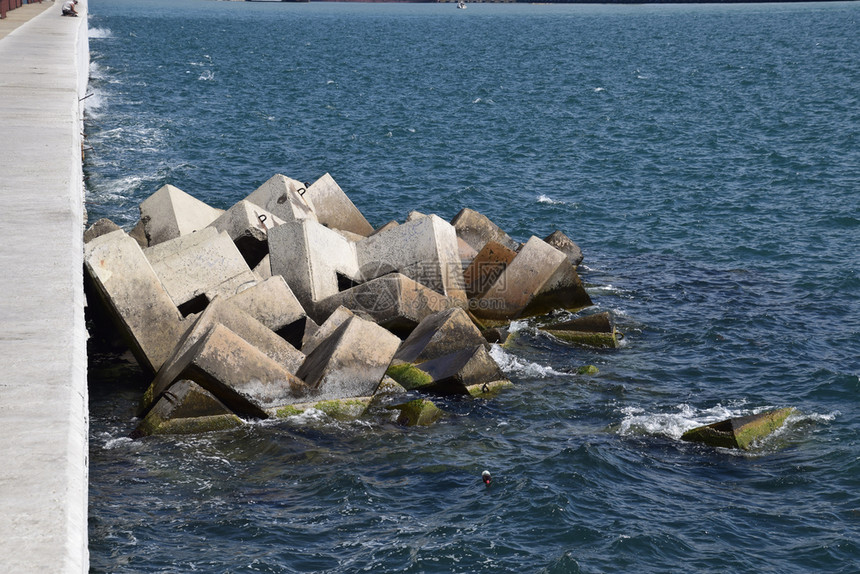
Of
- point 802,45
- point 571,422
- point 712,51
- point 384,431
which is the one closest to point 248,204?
point 384,431

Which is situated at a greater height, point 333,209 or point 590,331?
point 333,209

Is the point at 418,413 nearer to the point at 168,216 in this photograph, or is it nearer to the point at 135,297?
the point at 135,297

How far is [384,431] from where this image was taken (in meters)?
11.5

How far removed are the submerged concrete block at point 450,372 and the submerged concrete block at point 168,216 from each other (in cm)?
553

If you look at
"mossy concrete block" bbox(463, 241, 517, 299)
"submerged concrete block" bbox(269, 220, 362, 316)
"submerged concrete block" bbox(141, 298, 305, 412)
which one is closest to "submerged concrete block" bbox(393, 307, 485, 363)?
"submerged concrete block" bbox(141, 298, 305, 412)

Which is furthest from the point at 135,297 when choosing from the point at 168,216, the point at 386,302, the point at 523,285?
the point at 523,285

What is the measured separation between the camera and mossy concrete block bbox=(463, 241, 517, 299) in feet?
52.7

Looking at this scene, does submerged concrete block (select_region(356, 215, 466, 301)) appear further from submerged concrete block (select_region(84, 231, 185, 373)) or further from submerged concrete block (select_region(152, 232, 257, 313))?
submerged concrete block (select_region(84, 231, 185, 373))

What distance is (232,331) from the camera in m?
11.8

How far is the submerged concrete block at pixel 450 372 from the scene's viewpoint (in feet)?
40.8

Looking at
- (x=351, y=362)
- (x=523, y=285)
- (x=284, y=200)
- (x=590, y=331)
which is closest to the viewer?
(x=351, y=362)

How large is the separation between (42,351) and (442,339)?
5.66 metres

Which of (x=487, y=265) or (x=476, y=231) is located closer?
(x=487, y=265)

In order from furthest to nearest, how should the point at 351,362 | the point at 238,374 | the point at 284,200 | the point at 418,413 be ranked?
the point at 284,200, the point at 351,362, the point at 418,413, the point at 238,374
